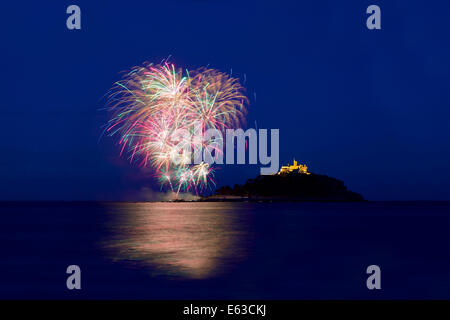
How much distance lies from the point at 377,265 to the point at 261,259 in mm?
8282

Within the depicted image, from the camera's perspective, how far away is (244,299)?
18500 mm

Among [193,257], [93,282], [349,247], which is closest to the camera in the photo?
[93,282]

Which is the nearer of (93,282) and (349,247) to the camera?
(93,282)
